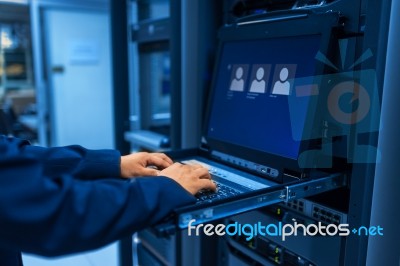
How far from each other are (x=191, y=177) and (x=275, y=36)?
53 centimetres

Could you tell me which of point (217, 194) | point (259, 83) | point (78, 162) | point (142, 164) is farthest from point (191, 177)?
point (259, 83)

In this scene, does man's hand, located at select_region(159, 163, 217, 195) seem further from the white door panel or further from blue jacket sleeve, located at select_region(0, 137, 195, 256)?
the white door panel

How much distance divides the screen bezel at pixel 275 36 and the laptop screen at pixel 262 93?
13mm

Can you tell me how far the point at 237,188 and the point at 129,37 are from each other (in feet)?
4.47

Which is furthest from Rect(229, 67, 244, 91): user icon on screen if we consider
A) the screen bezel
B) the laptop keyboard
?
the laptop keyboard

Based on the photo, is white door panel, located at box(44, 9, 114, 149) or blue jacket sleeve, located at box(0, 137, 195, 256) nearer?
blue jacket sleeve, located at box(0, 137, 195, 256)

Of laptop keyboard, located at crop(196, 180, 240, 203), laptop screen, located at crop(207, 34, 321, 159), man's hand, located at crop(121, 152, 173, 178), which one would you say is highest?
A: laptop screen, located at crop(207, 34, 321, 159)

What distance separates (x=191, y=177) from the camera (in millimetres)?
842

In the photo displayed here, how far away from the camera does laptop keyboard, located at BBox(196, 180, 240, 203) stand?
830 mm

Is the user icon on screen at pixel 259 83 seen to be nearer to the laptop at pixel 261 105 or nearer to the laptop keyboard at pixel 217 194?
the laptop at pixel 261 105

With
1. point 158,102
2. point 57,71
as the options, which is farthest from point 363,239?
point 57,71

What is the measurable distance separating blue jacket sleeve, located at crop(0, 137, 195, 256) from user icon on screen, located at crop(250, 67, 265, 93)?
0.55m

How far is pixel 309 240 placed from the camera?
1137 mm

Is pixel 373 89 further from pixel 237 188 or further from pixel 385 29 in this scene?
pixel 237 188
